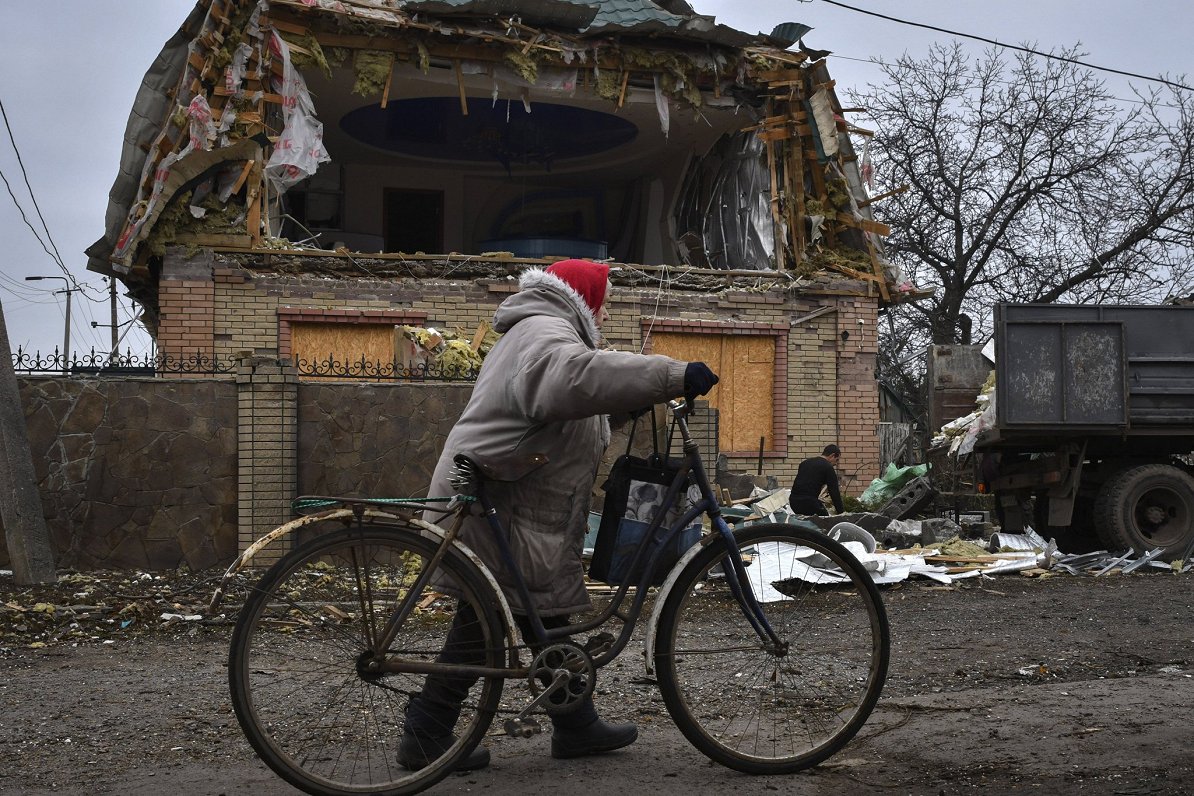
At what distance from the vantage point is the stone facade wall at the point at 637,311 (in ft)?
49.6

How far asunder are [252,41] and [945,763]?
44.3 ft

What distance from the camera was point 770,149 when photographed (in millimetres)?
17469

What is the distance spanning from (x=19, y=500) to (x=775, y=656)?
6797 mm

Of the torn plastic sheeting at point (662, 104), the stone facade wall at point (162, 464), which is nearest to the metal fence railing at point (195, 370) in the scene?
the stone facade wall at point (162, 464)

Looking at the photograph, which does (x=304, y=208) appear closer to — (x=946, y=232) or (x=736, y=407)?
(x=736, y=407)

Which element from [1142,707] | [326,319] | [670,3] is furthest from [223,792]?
[670,3]

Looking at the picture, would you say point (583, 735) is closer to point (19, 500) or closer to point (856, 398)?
point (19, 500)

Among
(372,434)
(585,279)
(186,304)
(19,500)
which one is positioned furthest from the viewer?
(186,304)

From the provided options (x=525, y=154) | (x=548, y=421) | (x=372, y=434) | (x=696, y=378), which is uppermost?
(x=525, y=154)

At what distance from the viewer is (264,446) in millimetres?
10055

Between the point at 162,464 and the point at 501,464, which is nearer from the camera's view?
the point at 501,464

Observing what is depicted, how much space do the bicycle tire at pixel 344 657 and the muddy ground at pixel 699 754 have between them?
237 mm

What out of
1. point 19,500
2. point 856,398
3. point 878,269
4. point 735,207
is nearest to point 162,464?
point 19,500

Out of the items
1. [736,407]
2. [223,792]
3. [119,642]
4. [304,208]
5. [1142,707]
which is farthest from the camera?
[304,208]
